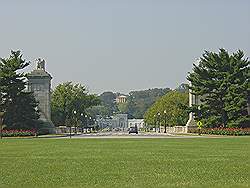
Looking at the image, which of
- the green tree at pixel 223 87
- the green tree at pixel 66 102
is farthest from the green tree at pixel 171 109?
the green tree at pixel 223 87

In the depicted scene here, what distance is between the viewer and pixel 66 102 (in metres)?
109

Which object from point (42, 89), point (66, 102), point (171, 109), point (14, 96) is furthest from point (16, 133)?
point (171, 109)

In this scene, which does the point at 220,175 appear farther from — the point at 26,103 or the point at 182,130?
the point at 182,130

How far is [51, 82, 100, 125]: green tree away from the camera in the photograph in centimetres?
10738

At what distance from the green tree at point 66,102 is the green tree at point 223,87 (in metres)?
42.3

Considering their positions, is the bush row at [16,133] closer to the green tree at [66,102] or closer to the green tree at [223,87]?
the green tree at [223,87]

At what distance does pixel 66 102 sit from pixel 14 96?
4348cm

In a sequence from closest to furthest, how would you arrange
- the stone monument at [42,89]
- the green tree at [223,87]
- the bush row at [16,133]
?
the bush row at [16,133] → the green tree at [223,87] → the stone monument at [42,89]

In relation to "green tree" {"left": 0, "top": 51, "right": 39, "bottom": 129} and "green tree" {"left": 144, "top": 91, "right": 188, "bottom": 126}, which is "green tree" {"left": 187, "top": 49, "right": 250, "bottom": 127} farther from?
"green tree" {"left": 144, "top": 91, "right": 188, "bottom": 126}

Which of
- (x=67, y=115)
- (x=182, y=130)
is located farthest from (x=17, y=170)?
(x=67, y=115)

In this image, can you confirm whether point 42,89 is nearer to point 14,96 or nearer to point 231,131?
point 14,96

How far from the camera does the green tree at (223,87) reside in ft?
210

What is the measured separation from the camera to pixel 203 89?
67.6 meters

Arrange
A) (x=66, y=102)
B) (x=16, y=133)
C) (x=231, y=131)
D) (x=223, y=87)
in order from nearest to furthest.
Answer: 1. (x=16, y=133)
2. (x=231, y=131)
3. (x=223, y=87)
4. (x=66, y=102)
